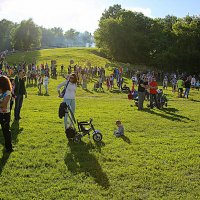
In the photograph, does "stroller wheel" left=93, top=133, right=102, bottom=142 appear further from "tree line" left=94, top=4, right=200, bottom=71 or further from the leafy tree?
the leafy tree

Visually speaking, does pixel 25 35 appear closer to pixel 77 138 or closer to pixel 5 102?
pixel 77 138

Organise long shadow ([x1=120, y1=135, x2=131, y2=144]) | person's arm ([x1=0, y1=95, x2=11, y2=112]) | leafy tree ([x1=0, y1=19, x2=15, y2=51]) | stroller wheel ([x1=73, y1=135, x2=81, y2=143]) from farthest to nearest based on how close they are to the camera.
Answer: leafy tree ([x1=0, y1=19, x2=15, y2=51])
long shadow ([x1=120, y1=135, x2=131, y2=144])
stroller wheel ([x1=73, y1=135, x2=81, y2=143])
person's arm ([x1=0, y1=95, x2=11, y2=112])

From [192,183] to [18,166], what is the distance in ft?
14.8

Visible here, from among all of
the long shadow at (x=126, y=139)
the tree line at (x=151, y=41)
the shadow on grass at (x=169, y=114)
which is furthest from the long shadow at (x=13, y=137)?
the tree line at (x=151, y=41)

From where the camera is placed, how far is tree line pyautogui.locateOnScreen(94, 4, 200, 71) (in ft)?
196

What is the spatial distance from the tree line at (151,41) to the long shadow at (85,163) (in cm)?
5080

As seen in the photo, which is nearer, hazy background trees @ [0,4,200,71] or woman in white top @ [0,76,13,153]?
woman in white top @ [0,76,13,153]

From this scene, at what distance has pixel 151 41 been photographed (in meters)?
65.6

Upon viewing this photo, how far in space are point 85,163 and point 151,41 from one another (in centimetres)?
5904

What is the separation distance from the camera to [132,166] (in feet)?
29.5

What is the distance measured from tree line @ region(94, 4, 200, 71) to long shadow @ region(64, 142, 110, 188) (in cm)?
5080

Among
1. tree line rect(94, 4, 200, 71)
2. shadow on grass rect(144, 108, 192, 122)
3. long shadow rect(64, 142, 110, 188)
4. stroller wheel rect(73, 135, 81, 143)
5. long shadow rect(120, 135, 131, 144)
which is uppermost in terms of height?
tree line rect(94, 4, 200, 71)

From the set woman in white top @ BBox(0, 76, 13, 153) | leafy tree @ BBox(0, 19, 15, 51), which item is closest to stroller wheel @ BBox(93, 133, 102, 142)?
woman in white top @ BBox(0, 76, 13, 153)

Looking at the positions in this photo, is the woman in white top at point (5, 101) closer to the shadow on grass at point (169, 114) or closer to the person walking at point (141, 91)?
the shadow on grass at point (169, 114)
